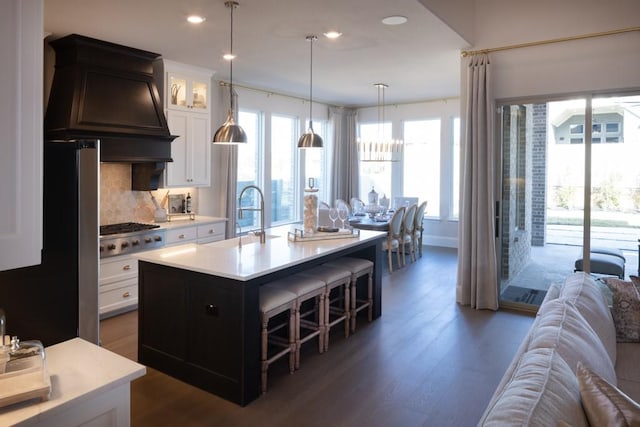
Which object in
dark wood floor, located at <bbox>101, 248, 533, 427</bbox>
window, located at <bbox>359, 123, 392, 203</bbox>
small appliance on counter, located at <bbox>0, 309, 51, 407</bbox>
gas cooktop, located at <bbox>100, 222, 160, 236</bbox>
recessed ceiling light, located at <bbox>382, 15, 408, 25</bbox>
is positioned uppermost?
recessed ceiling light, located at <bbox>382, 15, 408, 25</bbox>

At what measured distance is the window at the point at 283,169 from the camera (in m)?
8.12

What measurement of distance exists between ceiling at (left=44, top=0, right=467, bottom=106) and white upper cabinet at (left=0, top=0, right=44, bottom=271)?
257cm

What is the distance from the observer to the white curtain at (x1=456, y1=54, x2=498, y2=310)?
5.02 m

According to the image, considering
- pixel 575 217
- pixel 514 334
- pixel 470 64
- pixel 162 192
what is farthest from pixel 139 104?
pixel 575 217

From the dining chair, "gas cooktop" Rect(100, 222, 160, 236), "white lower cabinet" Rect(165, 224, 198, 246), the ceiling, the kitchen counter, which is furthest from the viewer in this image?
the dining chair

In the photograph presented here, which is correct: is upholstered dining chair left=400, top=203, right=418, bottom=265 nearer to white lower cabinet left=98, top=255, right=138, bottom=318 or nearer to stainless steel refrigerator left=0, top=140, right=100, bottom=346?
white lower cabinet left=98, top=255, right=138, bottom=318

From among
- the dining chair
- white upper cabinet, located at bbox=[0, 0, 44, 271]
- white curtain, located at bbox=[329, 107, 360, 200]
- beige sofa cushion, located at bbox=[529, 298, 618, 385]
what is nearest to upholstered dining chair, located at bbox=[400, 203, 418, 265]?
the dining chair

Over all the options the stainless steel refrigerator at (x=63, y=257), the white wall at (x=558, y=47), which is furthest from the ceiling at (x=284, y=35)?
the stainless steel refrigerator at (x=63, y=257)

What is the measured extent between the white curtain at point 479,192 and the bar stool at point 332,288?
1.58 metres

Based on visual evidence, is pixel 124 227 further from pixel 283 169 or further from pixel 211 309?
pixel 283 169

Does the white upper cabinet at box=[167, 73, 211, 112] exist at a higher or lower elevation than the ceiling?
lower

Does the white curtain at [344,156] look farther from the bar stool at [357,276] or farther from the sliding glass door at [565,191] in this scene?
the bar stool at [357,276]

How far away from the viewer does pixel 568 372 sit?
5.54 ft

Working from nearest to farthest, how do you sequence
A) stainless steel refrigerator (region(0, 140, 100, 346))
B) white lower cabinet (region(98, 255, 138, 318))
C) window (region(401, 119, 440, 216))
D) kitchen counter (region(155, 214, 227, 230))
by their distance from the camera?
1. stainless steel refrigerator (region(0, 140, 100, 346))
2. white lower cabinet (region(98, 255, 138, 318))
3. kitchen counter (region(155, 214, 227, 230))
4. window (region(401, 119, 440, 216))
